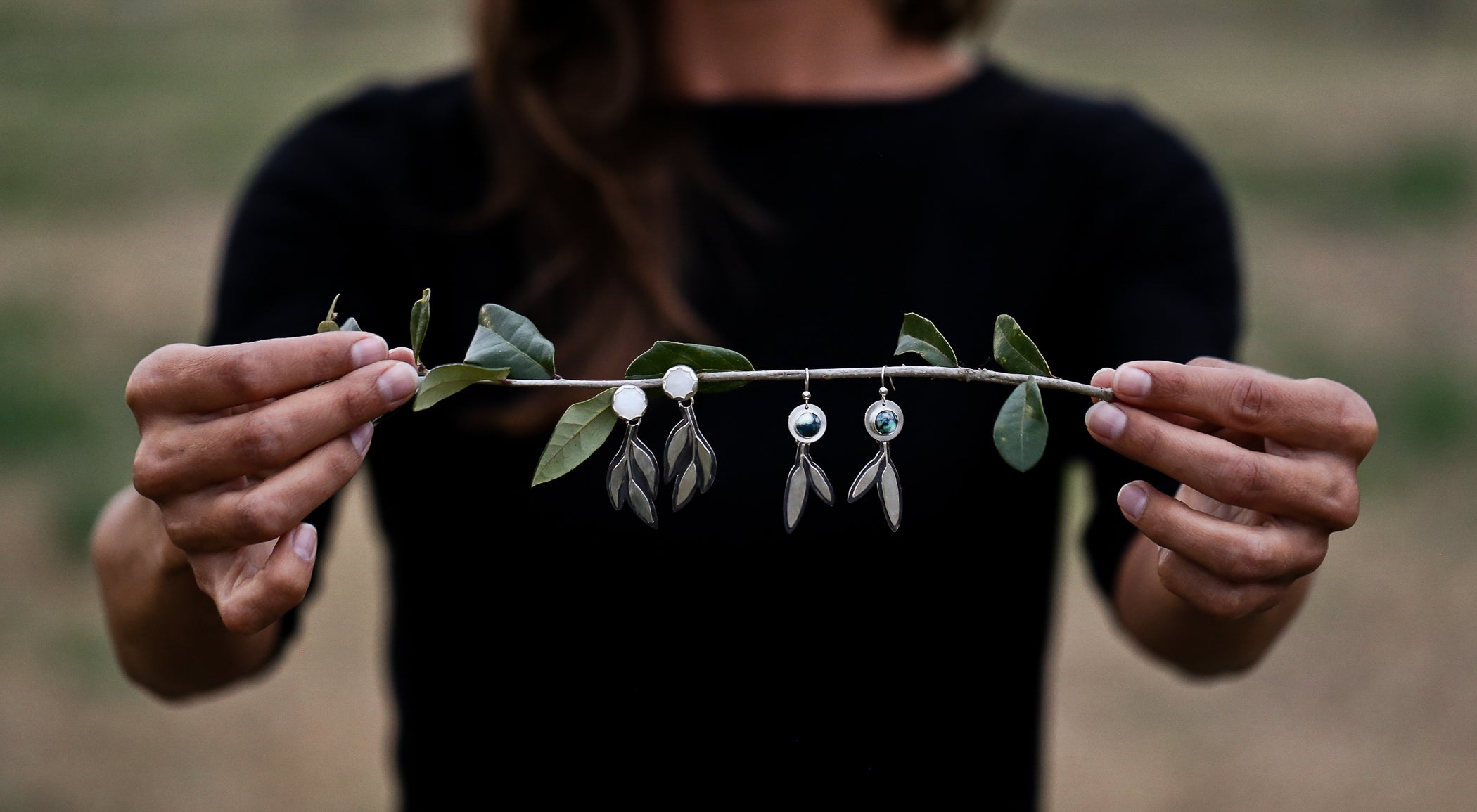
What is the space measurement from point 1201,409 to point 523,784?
126 centimetres

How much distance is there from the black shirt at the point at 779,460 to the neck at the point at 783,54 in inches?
3.2

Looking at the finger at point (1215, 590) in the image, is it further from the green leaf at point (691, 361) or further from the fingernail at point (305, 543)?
the fingernail at point (305, 543)

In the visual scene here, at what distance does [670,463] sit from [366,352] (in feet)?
0.88

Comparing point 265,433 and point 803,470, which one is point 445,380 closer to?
point 265,433

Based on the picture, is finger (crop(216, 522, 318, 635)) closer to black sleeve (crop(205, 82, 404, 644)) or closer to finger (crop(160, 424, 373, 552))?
finger (crop(160, 424, 373, 552))

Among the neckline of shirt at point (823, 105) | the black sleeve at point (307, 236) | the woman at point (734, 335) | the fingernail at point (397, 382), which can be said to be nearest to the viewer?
the fingernail at point (397, 382)

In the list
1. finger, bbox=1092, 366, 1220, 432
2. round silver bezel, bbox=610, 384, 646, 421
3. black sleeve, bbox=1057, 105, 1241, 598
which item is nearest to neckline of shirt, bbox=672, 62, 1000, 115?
black sleeve, bbox=1057, 105, 1241, 598

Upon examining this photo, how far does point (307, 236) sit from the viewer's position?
165 cm

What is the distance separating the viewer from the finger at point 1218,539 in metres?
0.98

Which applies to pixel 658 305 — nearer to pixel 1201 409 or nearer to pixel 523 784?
pixel 523 784

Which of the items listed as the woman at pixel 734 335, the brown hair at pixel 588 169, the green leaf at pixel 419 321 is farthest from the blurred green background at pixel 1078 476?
the green leaf at pixel 419 321

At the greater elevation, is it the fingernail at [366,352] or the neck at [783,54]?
the neck at [783,54]

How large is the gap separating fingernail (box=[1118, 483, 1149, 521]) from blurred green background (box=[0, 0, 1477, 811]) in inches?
74.8

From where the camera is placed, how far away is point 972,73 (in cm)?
201
